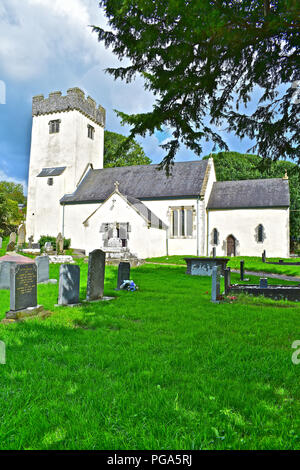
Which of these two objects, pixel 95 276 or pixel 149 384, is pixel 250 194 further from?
pixel 149 384

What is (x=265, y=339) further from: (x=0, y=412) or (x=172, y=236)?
(x=172, y=236)

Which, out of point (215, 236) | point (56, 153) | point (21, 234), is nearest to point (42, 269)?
point (215, 236)

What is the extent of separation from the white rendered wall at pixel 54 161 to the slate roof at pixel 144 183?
5.35 ft

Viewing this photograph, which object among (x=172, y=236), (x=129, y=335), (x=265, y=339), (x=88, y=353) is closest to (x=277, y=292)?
(x=265, y=339)

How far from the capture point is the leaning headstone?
625 centimetres

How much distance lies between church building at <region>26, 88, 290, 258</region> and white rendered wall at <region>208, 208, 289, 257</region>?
0.09 metres

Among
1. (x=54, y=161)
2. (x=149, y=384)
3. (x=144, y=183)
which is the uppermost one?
(x=54, y=161)

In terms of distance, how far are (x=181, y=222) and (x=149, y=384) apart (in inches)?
980

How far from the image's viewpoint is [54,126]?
3366 centimetres

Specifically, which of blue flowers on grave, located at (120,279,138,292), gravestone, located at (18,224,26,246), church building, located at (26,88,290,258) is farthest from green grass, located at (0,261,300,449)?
gravestone, located at (18,224,26,246)

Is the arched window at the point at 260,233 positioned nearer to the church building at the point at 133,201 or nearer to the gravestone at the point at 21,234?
the church building at the point at 133,201

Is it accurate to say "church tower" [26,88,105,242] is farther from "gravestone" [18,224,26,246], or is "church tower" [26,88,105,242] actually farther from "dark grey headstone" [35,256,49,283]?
"dark grey headstone" [35,256,49,283]

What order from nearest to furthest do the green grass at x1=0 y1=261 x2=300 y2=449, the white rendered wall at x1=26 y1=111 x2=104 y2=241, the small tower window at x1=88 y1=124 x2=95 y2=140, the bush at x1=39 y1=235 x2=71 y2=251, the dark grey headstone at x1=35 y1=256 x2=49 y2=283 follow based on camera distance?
the green grass at x1=0 y1=261 x2=300 y2=449, the dark grey headstone at x1=35 y1=256 x2=49 y2=283, the bush at x1=39 y1=235 x2=71 y2=251, the white rendered wall at x1=26 y1=111 x2=104 y2=241, the small tower window at x1=88 y1=124 x2=95 y2=140

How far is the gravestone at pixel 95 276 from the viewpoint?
329 inches
